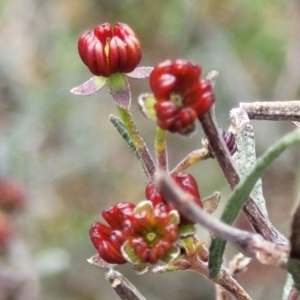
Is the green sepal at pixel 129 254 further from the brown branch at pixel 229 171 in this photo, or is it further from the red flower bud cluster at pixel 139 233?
the brown branch at pixel 229 171

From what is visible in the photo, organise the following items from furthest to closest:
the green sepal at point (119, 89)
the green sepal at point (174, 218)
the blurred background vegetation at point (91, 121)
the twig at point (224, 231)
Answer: the blurred background vegetation at point (91, 121) < the green sepal at point (119, 89) < the green sepal at point (174, 218) < the twig at point (224, 231)

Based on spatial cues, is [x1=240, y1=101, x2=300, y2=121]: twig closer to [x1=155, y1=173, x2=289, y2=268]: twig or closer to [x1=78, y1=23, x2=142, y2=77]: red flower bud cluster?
[x1=78, y1=23, x2=142, y2=77]: red flower bud cluster

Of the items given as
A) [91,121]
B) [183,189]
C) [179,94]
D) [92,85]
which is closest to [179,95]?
[179,94]

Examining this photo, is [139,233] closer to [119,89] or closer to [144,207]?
[144,207]

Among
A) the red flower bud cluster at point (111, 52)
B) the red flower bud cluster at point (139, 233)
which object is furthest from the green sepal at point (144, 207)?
the red flower bud cluster at point (111, 52)

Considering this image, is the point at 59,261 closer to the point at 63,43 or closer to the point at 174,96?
the point at 63,43
